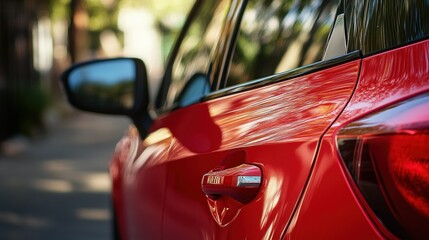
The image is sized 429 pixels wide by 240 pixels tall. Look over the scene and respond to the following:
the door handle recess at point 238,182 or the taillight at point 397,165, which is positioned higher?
the taillight at point 397,165

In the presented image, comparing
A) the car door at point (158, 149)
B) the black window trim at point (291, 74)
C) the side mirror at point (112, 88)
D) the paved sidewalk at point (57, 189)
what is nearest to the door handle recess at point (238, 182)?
the black window trim at point (291, 74)

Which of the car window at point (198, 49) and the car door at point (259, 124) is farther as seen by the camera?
the car window at point (198, 49)

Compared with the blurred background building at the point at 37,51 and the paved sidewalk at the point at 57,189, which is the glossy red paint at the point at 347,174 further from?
the blurred background building at the point at 37,51

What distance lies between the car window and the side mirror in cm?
15

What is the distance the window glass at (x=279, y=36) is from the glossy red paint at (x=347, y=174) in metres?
0.38

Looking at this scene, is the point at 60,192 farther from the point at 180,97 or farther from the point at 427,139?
the point at 427,139

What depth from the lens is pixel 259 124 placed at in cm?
203

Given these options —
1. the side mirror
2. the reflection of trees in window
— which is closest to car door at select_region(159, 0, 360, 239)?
the side mirror

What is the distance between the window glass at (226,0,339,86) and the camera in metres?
2.21

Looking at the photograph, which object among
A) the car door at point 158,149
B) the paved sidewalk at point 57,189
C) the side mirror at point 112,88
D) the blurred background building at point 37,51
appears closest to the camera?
the car door at point 158,149

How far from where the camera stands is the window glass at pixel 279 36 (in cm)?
221

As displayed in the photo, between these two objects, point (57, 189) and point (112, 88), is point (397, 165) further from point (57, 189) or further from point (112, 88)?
point (57, 189)

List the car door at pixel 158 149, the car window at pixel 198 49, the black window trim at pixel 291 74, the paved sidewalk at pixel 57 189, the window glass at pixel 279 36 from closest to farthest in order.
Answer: the black window trim at pixel 291 74 < the window glass at pixel 279 36 < the car door at pixel 158 149 < the car window at pixel 198 49 < the paved sidewalk at pixel 57 189

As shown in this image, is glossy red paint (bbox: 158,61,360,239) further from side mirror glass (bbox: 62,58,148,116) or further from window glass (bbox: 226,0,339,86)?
side mirror glass (bbox: 62,58,148,116)
